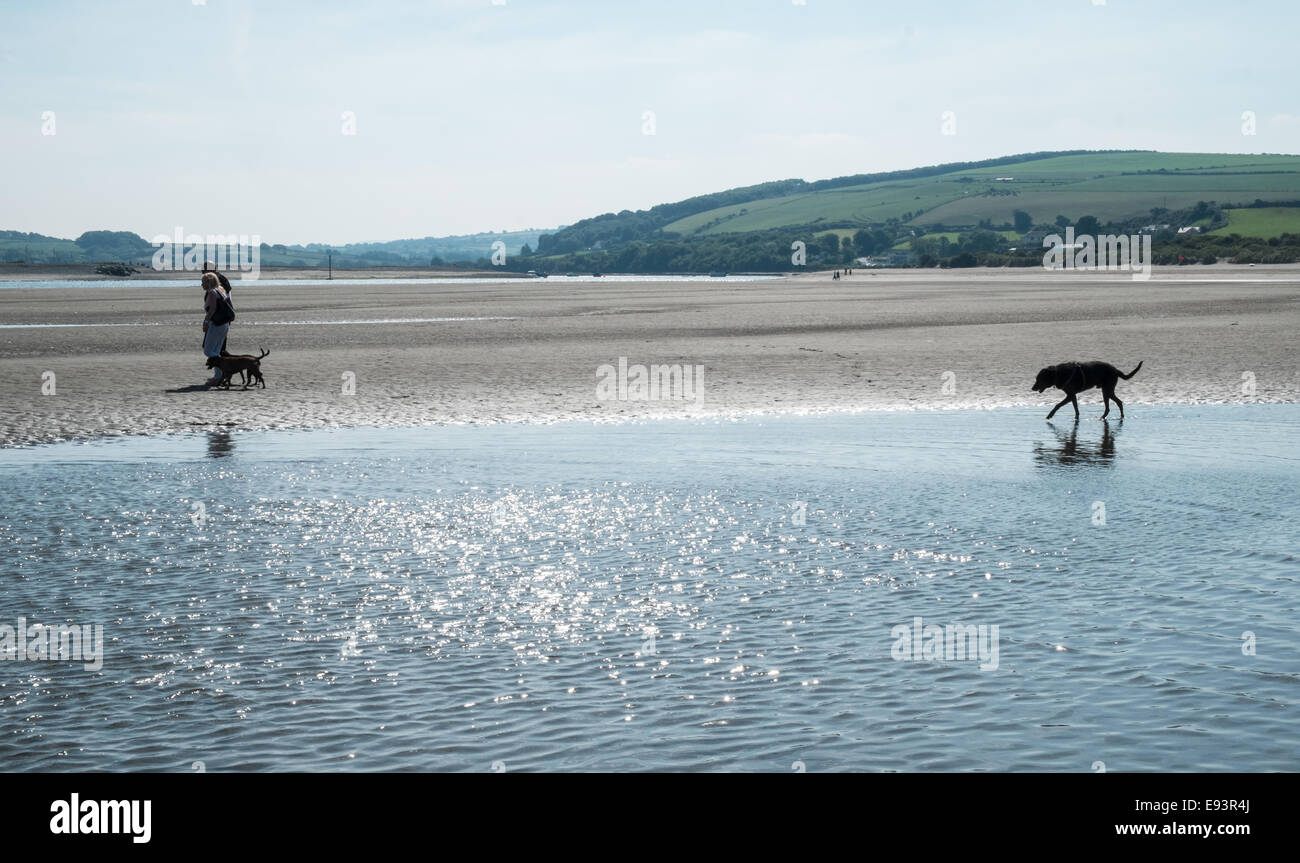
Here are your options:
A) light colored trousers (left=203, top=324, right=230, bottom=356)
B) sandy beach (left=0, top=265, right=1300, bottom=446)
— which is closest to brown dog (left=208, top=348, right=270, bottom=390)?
sandy beach (left=0, top=265, right=1300, bottom=446)

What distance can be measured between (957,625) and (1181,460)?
9223 mm

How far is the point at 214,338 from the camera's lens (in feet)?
89.5

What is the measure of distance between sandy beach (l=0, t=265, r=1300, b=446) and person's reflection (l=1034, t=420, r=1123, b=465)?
384 cm

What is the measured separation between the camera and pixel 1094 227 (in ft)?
615

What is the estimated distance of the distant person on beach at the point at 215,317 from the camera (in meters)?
26.8

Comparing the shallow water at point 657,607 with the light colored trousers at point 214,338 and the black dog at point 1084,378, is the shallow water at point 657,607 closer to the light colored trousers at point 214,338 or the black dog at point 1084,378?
the black dog at point 1084,378

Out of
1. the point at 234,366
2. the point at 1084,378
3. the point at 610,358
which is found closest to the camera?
the point at 1084,378

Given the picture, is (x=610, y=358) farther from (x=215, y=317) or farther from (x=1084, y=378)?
(x=1084, y=378)

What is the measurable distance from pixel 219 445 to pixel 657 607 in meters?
11.8

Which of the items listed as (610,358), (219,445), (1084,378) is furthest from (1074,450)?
(610,358)

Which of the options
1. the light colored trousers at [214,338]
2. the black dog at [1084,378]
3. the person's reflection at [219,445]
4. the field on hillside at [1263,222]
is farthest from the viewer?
the field on hillside at [1263,222]

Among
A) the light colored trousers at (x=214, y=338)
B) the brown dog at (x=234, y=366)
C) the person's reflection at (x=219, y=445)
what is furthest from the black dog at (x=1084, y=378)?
the light colored trousers at (x=214, y=338)

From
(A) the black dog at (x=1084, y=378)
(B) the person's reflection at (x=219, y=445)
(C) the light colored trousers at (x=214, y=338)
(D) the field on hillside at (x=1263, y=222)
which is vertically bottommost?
(B) the person's reflection at (x=219, y=445)

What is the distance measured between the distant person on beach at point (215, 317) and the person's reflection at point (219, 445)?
6627 mm
